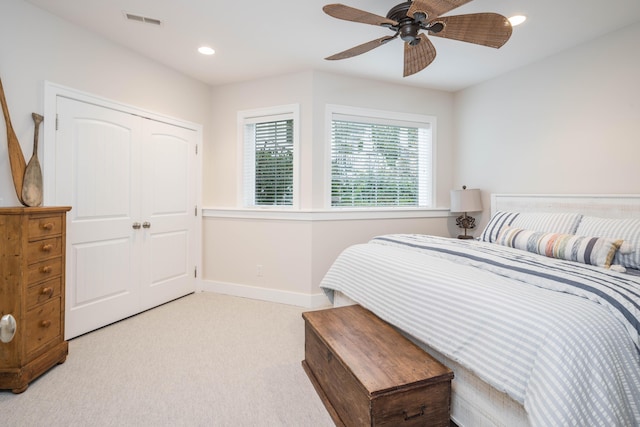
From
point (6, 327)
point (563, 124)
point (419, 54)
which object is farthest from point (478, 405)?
point (563, 124)

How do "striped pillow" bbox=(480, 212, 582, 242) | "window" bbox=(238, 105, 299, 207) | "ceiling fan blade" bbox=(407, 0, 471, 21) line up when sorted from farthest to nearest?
"window" bbox=(238, 105, 299, 207), "striped pillow" bbox=(480, 212, 582, 242), "ceiling fan blade" bbox=(407, 0, 471, 21)

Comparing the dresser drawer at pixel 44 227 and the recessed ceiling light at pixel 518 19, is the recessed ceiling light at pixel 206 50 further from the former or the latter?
the recessed ceiling light at pixel 518 19

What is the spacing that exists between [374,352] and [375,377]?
0.74 feet

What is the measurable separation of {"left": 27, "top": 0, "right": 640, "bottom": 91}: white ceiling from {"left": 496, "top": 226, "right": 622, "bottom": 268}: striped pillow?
166 cm

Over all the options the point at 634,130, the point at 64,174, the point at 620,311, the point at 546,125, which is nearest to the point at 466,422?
the point at 620,311

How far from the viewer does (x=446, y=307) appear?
1.54 meters

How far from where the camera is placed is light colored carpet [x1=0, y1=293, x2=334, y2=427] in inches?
65.7

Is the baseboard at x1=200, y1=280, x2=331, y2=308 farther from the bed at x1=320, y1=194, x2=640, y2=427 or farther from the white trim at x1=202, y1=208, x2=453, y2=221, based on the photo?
the bed at x1=320, y1=194, x2=640, y2=427

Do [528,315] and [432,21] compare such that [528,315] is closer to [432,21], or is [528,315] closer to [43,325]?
[432,21]

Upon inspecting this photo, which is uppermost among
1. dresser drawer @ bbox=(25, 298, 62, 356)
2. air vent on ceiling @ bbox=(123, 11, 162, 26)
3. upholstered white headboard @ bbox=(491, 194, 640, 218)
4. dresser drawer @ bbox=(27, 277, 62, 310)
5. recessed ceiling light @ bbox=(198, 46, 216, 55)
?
recessed ceiling light @ bbox=(198, 46, 216, 55)

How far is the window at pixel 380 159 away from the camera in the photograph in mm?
3670

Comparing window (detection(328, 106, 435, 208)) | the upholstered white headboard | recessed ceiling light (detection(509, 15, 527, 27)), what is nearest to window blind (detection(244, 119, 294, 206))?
window (detection(328, 106, 435, 208))

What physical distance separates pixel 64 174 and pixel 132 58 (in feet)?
4.24

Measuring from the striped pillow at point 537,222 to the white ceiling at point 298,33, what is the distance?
60.3 inches
